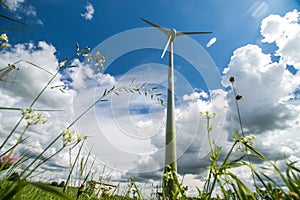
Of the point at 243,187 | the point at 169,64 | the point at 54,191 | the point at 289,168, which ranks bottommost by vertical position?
the point at 54,191

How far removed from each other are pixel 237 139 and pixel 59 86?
1200mm

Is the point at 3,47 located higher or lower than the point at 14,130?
higher

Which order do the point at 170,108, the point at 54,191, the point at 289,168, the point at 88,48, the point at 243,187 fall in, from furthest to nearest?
the point at 170,108, the point at 88,48, the point at 289,168, the point at 243,187, the point at 54,191

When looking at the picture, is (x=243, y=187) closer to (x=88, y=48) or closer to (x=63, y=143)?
(x=63, y=143)

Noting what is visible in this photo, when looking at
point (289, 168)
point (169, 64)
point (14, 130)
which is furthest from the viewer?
point (169, 64)

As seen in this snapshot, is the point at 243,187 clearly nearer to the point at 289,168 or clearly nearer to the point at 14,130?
the point at 289,168

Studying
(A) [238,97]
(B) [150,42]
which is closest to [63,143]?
(A) [238,97]

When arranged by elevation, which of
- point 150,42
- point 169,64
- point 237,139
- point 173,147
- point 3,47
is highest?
point 150,42

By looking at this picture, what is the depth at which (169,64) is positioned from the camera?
19625 millimetres

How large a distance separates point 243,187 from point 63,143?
902 mm

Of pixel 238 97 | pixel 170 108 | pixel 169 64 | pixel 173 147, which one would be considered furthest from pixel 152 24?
pixel 238 97

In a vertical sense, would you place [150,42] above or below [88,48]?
above

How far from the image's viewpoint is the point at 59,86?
162 centimetres

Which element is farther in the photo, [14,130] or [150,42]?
[150,42]
